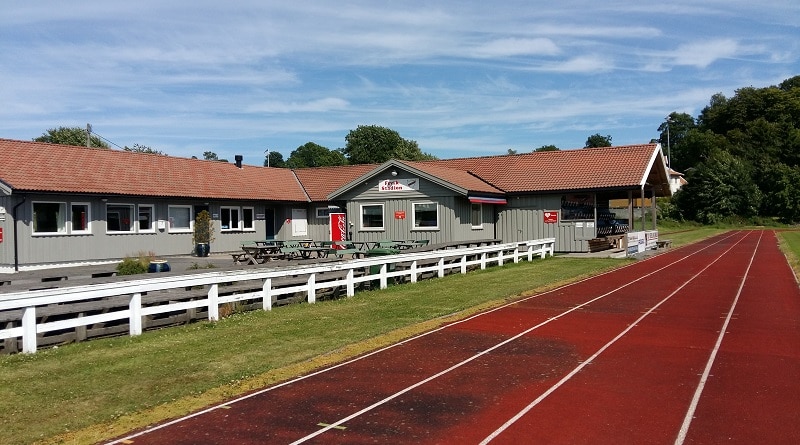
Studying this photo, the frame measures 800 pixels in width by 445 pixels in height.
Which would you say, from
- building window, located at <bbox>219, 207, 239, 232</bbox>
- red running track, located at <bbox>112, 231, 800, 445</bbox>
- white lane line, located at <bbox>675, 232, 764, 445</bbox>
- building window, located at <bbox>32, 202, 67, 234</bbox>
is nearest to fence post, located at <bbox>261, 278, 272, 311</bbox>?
red running track, located at <bbox>112, 231, 800, 445</bbox>

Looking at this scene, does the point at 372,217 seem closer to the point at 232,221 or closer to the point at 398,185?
the point at 398,185

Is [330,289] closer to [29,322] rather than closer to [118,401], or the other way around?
[29,322]

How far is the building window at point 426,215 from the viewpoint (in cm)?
2847

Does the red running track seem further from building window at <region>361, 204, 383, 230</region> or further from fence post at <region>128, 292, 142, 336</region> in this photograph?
building window at <region>361, 204, 383, 230</region>

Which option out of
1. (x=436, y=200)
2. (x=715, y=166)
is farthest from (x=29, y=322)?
(x=715, y=166)

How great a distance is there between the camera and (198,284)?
1230 centimetres

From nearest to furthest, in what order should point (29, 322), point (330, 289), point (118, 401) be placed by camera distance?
point (118, 401) → point (29, 322) → point (330, 289)

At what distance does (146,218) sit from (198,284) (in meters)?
16.1

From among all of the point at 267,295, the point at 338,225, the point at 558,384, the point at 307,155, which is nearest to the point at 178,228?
the point at 338,225

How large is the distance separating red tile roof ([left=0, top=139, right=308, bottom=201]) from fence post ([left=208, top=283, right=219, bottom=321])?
13.5 meters

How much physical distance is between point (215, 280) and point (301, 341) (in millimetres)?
3020

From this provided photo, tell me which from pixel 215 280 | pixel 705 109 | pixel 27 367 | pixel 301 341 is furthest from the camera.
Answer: pixel 705 109

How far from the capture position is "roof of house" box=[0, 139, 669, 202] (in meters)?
24.6

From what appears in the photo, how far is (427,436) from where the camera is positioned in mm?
6062
